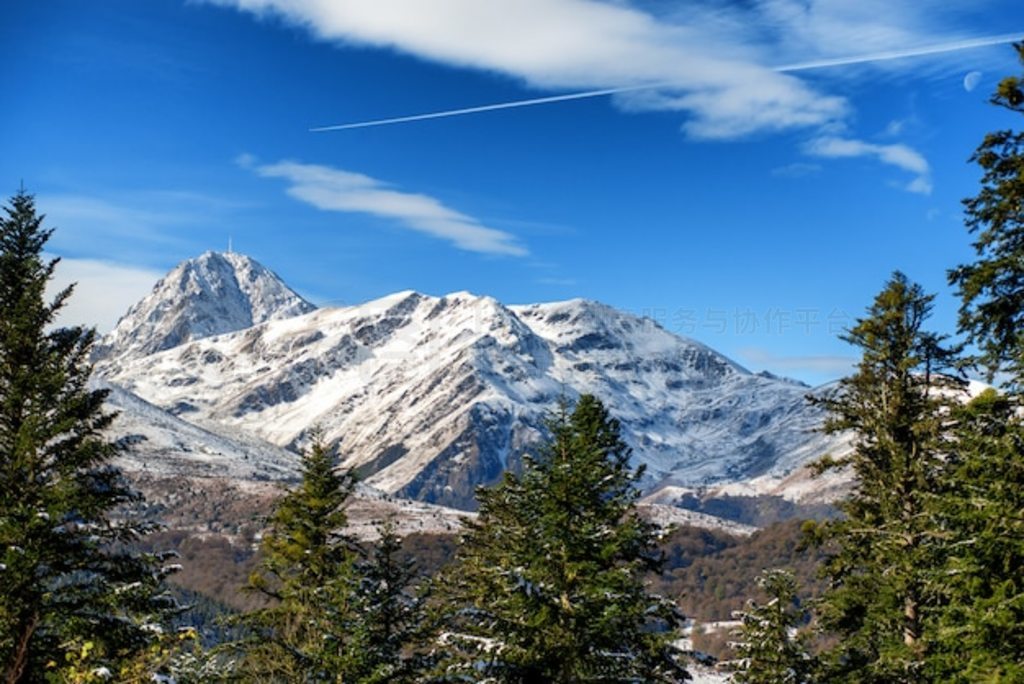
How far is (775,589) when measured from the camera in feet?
106

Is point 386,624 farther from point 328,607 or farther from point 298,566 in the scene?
point 298,566

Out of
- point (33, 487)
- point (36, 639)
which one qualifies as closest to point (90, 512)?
point (33, 487)

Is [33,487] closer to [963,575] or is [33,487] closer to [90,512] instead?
[90,512]

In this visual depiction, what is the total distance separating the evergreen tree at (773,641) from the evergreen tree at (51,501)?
776 inches

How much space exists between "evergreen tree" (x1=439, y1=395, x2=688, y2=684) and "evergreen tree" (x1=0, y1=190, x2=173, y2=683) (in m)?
7.85

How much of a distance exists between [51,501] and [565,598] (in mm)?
11907

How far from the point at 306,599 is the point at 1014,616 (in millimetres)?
19727

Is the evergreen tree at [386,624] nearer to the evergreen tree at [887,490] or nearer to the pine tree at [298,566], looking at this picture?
the pine tree at [298,566]

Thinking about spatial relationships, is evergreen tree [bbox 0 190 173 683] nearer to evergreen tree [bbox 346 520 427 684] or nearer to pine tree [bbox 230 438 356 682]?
pine tree [bbox 230 438 356 682]

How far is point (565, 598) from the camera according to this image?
21406mm

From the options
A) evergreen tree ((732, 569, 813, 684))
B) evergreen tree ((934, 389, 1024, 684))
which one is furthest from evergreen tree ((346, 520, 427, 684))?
evergreen tree ((732, 569, 813, 684))

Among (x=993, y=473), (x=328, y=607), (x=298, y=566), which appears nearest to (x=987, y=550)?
(x=993, y=473)

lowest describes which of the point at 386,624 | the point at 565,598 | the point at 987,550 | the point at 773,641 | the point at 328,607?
the point at 386,624

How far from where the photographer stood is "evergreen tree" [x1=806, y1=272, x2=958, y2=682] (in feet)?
75.2
